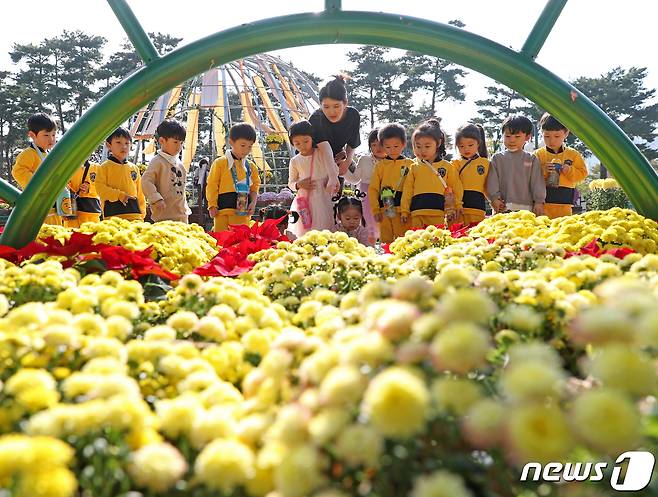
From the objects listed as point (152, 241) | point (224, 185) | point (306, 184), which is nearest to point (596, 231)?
point (152, 241)

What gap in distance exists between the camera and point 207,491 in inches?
26.1

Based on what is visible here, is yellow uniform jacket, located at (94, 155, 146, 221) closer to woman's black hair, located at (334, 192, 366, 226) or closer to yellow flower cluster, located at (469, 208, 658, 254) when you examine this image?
woman's black hair, located at (334, 192, 366, 226)

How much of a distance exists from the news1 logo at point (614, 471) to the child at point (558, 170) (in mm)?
4499

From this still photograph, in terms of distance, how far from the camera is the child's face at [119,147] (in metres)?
4.86

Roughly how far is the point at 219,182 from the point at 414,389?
14.8 ft

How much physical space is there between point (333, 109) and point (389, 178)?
0.74 meters

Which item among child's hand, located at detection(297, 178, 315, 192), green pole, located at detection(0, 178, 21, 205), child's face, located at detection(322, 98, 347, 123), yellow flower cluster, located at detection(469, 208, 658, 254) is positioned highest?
child's face, located at detection(322, 98, 347, 123)

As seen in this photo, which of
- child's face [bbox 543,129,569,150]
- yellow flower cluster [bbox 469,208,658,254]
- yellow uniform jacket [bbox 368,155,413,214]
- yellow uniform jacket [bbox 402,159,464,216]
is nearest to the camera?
yellow flower cluster [bbox 469,208,658,254]

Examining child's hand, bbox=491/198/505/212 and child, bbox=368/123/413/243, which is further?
child's hand, bbox=491/198/505/212

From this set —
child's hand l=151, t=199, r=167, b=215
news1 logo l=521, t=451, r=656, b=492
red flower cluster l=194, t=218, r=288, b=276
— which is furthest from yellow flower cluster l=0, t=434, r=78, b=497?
child's hand l=151, t=199, r=167, b=215

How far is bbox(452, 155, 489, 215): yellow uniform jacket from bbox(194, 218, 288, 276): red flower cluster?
207 centimetres

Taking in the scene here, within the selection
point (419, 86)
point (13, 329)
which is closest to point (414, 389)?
point (13, 329)

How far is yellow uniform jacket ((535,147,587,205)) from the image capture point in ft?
15.9

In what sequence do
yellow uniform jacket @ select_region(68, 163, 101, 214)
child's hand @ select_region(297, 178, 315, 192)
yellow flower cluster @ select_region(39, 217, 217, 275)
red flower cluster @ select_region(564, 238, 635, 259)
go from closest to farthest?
red flower cluster @ select_region(564, 238, 635, 259)
yellow flower cluster @ select_region(39, 217, 217, 275)
child's hand @ select_region(297, 178, 315, 192)
yellow uniform jacket @ select_region(68, 163, 101, 214)
